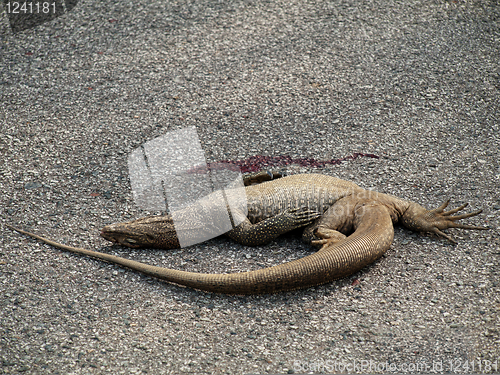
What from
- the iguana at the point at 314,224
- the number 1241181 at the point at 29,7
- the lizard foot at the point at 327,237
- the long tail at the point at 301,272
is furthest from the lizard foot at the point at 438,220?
the number 1241181 at the point at 29,7

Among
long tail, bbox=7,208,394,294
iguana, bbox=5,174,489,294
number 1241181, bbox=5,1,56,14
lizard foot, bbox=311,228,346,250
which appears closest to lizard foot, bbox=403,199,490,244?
iguana, bbox=5,174,489,294

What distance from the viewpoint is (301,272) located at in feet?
12.8

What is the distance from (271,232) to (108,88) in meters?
3.81

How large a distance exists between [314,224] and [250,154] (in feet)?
5.13

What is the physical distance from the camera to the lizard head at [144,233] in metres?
4.44

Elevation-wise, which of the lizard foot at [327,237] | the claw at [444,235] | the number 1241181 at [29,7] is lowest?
the claw at [444,235]

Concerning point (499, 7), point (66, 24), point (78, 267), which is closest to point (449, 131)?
point (499, 7)

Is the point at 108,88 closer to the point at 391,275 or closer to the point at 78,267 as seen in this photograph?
the point at 78,267

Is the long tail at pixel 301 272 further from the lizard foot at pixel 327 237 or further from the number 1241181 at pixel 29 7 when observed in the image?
the number 1241181 at pixel 29 7

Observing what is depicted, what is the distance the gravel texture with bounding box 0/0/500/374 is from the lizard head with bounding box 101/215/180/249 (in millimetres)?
124

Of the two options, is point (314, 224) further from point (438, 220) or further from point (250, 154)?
point (250, 154)

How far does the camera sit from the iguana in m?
4.00

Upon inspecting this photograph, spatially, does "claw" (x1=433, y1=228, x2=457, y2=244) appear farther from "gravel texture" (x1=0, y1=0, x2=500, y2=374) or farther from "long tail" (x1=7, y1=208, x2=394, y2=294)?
"long tail" (x1=7, y1=208, x2=394, y2=294)

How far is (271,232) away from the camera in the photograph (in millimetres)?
4438
